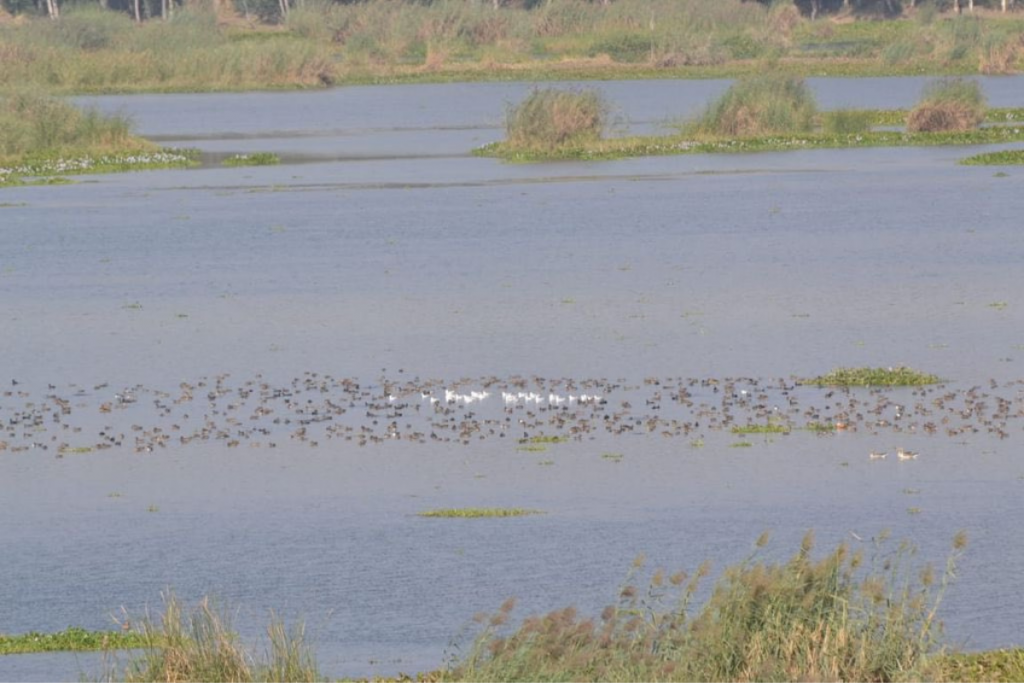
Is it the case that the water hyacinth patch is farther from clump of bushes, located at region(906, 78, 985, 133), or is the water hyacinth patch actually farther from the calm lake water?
clump of bushes, located at region(906, 78, 985, 133)

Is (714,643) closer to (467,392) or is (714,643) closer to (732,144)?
(467,392)

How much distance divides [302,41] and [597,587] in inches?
3802

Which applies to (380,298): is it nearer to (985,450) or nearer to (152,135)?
(985,450)

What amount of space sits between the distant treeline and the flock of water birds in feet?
310

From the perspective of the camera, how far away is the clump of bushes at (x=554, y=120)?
52.0 m

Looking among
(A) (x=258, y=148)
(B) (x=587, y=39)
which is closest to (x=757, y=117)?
(A) (x=258, y=148)

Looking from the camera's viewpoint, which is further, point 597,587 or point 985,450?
point 985,450

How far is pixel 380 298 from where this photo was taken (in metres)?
27.8

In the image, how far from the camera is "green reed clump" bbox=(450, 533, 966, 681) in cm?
952

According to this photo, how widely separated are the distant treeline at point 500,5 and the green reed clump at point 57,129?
59206 mm

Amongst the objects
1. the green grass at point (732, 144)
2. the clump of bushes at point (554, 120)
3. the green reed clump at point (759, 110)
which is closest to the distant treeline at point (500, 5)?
the green reed clump at point (759, 110)

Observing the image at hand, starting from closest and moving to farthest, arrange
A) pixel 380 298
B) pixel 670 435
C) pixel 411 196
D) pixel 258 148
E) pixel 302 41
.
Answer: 1. pixel 670 435
2. pixel 380 298
3. pixel 411 196
4. pixel 258 148
5. pixel 302 41

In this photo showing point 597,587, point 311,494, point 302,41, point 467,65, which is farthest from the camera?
point 302,41

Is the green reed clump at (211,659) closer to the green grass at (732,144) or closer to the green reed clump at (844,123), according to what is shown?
the green grass at (732,144)
